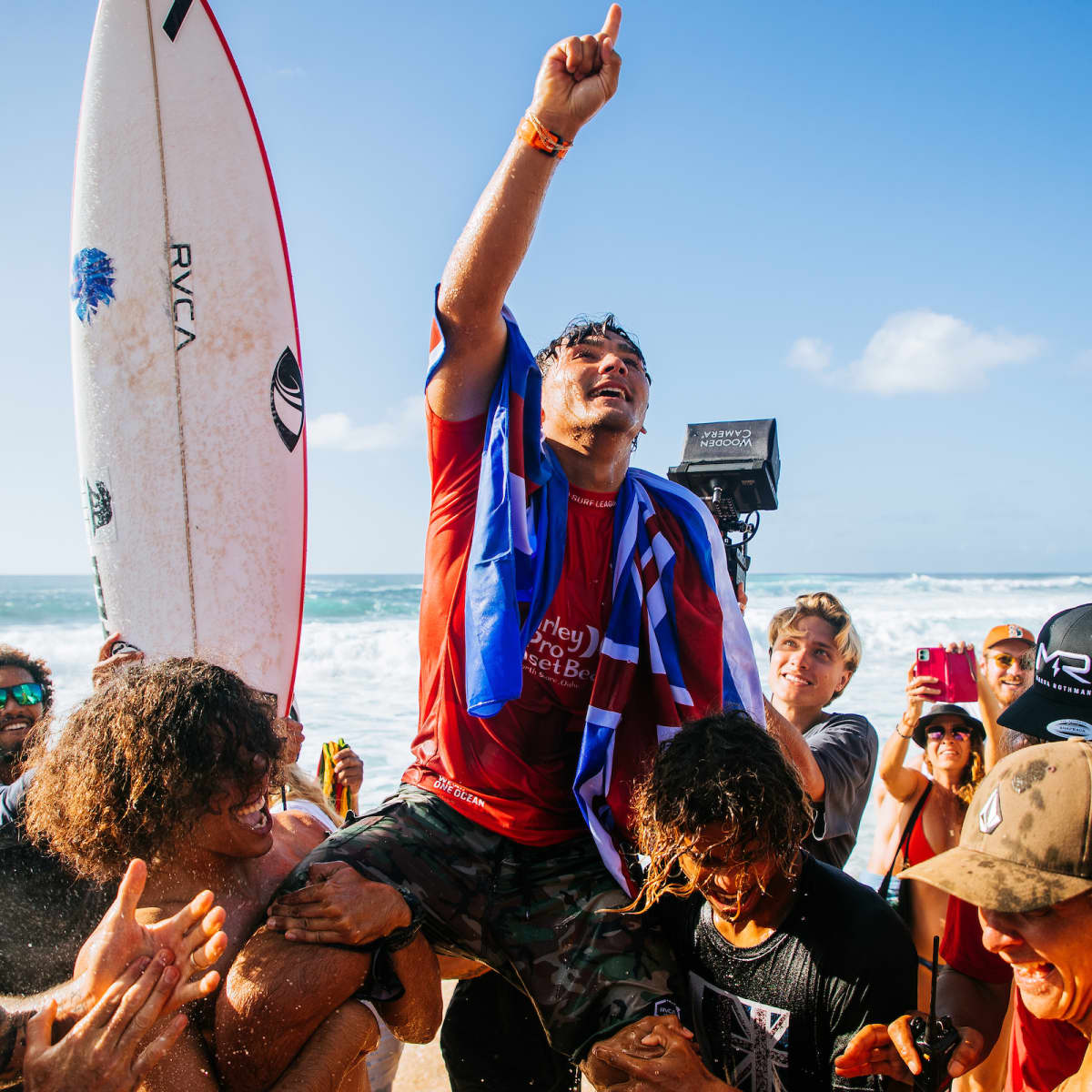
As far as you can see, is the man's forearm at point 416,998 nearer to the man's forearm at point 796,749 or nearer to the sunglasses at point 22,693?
the man's forearm at point 796,749

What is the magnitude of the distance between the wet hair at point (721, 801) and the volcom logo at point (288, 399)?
2724mm

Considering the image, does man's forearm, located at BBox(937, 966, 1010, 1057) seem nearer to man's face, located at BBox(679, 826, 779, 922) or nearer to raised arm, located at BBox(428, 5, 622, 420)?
man's face, located at BBox(679, 826, 779, 922)

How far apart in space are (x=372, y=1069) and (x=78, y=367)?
315 cm

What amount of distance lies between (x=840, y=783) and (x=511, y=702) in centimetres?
138

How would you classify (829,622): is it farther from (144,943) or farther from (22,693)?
(22,693)

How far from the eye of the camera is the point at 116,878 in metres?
2.01

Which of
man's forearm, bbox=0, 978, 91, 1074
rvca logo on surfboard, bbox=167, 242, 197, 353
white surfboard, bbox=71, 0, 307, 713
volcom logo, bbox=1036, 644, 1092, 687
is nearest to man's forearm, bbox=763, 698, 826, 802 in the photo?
volcom logo, bbox=1036, 644, 1092, 687

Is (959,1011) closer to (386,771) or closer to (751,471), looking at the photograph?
(751,471)

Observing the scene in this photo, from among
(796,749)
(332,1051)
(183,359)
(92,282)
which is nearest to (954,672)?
(796,749)

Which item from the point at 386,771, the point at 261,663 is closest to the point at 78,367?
the point at 261,663

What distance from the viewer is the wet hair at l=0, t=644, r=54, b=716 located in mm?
3215

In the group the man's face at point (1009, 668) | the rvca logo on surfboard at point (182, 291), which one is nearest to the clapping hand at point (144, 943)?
the rvca logo on surfboard at point (182, 291)

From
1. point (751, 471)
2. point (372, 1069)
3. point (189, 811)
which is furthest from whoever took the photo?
point (751, 471)

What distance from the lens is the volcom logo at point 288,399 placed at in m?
4.14
